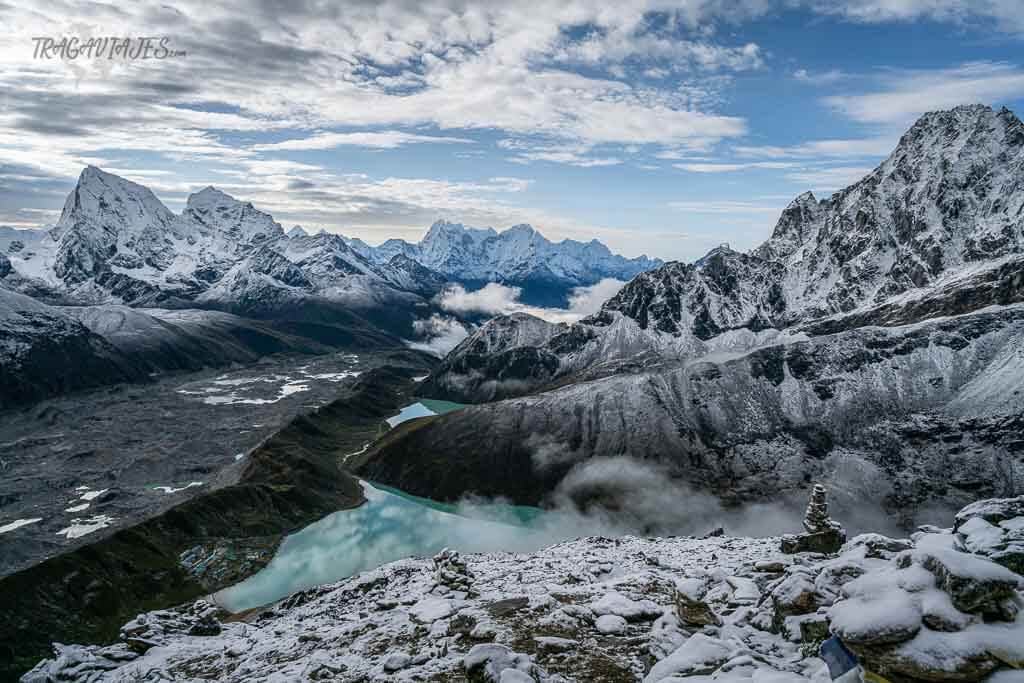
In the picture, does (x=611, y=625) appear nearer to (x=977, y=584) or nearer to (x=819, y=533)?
(x=977, y=584)

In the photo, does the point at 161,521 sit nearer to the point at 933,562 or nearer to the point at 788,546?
the point at 788,546

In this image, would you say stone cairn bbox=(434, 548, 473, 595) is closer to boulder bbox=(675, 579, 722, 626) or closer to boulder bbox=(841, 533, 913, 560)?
boulder bbox=(675, 579, 722, 626)

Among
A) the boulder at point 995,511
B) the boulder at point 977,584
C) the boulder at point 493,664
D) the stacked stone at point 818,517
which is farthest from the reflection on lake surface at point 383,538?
the boulder at point 977,584

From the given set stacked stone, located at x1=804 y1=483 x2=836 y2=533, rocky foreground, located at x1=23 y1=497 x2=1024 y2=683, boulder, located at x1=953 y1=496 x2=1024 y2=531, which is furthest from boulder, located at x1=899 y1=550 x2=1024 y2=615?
stacked stone, located at x1=804 y1=483 x2=836 y2=533

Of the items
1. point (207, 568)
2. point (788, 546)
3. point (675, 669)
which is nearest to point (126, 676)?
point (675, 669)

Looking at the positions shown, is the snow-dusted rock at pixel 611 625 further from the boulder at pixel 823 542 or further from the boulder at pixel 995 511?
the boulder at pixel 823 542

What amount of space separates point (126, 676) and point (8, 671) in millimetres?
71620

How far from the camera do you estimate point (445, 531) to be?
534 ft

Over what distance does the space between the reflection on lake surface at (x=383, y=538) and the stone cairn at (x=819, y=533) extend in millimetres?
104050

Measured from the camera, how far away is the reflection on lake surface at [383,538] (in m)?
127

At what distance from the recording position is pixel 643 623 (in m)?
33.0

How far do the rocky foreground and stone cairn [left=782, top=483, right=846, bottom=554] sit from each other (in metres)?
4.60

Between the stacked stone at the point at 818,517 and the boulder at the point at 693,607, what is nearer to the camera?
the boulder at the point at 693,607

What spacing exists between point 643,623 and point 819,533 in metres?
20.7
